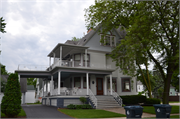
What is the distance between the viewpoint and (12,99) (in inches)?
488


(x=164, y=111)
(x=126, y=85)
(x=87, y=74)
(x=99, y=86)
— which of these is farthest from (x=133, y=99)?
(x=164, y=111)

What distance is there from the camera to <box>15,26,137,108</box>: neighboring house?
2048 centimetres

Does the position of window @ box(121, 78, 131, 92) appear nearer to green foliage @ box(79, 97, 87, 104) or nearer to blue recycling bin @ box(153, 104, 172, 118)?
green foliage @ box(79, 97, 87, 104)

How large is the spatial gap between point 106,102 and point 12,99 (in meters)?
10.9

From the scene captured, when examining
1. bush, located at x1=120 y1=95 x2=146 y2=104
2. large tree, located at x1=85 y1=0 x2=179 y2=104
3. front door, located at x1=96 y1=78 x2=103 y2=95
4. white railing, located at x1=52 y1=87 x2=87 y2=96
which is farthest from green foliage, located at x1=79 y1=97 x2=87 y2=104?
large tree, located at x1=85 y1=0 x2=179 y2=104

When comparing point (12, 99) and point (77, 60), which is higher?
point (77, 60)

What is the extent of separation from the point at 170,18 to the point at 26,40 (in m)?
12.9

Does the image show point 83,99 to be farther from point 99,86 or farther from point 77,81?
point 99,86

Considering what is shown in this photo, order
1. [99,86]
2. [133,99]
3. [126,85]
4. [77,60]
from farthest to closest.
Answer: [126,85] < [99,86] < [77,60] < [133,99]

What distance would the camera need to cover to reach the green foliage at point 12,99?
1212cm

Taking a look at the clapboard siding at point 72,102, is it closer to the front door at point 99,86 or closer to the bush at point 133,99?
the front door at point 99,86

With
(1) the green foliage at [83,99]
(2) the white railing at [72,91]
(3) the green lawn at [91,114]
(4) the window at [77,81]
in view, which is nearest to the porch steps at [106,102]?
(1) the green foliage at [83,99]

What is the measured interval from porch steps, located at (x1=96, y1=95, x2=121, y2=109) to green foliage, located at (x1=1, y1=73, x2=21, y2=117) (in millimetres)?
9116

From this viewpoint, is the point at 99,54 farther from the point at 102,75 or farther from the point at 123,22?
the point at 123,22
